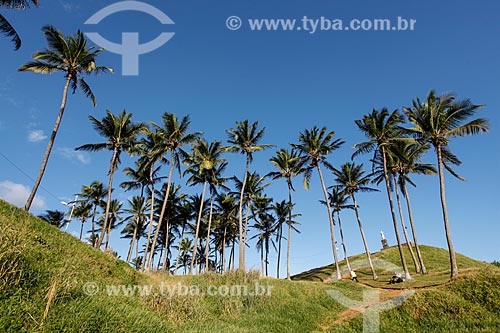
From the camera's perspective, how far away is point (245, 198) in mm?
38094

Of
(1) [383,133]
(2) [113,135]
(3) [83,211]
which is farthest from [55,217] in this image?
(1) [383,133]

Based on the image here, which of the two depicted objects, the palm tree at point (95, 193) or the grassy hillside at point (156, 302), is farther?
the palm tree at point (95, 193)

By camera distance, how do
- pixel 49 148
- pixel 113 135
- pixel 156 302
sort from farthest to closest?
pixel 113 135, pixel 49 148, pixel 156 302

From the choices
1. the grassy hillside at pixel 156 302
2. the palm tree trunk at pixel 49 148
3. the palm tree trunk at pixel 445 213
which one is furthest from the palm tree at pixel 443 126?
the palm tree trunk at pixel 49 148

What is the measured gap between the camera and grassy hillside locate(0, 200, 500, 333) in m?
6.12

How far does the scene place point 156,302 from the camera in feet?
38.0

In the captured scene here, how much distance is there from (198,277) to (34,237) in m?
10.8

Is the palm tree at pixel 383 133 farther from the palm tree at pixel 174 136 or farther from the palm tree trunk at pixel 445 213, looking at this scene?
the palm tree at pixel 174 136

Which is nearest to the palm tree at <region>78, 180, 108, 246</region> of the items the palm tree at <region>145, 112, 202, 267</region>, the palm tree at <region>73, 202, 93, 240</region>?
the palm tree at <region>73, 202, 93, 240</region>

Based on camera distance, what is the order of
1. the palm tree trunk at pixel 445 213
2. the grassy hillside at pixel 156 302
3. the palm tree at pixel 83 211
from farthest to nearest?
the palm tree at pixel 83 211 → the palm tree trunk at pixel 445 213 → the grassy hillside at pixel 156 302

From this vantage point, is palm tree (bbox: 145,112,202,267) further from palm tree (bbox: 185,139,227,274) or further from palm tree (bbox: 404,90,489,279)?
palm tree (bbox: 404,90,489,279)

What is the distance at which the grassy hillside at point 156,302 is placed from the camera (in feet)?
20.1

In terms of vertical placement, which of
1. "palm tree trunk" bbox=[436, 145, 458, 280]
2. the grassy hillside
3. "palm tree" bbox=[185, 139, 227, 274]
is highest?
"palm tree" bbox=[185, 139, 227, 274]

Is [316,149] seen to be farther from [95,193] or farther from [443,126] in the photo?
[95,193]
